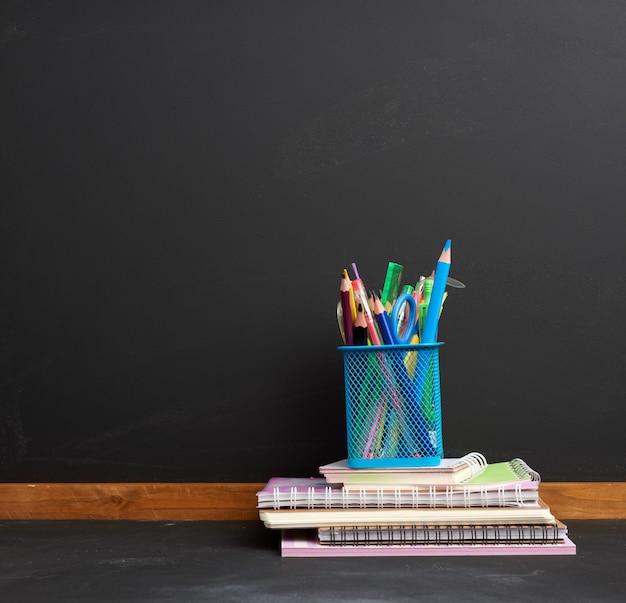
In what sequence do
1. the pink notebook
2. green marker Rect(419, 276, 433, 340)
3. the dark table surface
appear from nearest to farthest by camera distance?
the dark table surface < the pink notebook < green marker Rect(419, 276, 433, 340)

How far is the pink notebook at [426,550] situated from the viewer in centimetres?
96

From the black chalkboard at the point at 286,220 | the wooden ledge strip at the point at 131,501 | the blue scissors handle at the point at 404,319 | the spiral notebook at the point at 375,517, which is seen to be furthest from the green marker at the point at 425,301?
the wooden ledge strip at the point at 131,501

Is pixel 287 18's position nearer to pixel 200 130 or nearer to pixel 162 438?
pixel 200 130

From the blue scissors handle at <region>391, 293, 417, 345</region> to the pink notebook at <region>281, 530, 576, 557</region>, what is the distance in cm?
25

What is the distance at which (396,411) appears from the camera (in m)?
1.04

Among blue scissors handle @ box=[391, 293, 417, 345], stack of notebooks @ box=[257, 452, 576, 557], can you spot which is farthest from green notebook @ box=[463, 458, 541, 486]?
blue scissors handle @ box=[391, 293, 417, 345]

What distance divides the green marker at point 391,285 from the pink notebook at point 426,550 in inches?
11.9

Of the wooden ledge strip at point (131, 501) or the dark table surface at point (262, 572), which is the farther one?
the wooden ledge strip at point (131, 501)

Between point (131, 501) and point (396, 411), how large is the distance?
0.43 metres

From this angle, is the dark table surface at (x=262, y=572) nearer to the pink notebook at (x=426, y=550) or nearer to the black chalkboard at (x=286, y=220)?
the pink notebook at (x=426, y=550)

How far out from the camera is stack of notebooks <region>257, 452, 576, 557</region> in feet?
3.17

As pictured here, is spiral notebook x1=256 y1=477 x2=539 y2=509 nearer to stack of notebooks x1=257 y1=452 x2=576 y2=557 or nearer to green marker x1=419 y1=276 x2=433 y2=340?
stack of notebooks x1=257 y1=452 x2=576 y2=557

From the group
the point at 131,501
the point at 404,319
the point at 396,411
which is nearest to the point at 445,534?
the point at 396,411

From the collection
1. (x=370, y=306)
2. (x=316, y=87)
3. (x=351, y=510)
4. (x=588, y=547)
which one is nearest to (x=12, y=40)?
(x=316, y=87)
